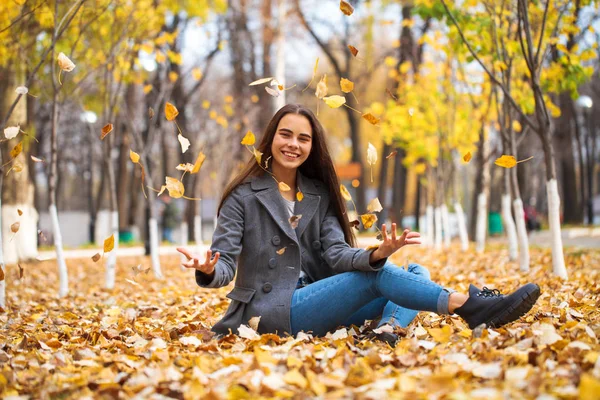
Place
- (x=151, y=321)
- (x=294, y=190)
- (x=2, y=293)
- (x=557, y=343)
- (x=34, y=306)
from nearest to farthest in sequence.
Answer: (x=557, y=343), (x=294, y=190), (x=151, y=321), (x=2, y=293), (x=34, y=306)

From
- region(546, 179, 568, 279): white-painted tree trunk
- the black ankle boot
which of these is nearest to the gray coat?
the black ankle boot

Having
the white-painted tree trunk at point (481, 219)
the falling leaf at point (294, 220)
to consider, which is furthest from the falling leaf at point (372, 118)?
the white-painted tree trunk at point (481, 219)

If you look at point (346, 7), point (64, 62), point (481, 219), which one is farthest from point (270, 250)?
point (481, 219)

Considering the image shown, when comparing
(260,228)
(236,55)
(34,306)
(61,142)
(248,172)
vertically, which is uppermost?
(236,55)

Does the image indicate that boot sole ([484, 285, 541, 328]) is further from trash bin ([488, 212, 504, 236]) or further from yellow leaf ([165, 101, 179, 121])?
Result: trash bin ([488, 212, 504, 236])

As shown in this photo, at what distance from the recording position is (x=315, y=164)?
3750 millimetres

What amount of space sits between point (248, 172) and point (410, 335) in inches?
47.6

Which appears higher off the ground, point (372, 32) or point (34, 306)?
point (372, 32)

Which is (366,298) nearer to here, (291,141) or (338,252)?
(338,252)

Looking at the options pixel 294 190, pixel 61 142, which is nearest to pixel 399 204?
pixel 61 142

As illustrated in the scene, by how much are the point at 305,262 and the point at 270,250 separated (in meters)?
0.25

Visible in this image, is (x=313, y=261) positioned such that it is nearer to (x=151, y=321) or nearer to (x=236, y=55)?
(x=151, y=321)

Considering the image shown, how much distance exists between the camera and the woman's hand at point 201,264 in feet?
9.63

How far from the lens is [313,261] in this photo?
141 inches
